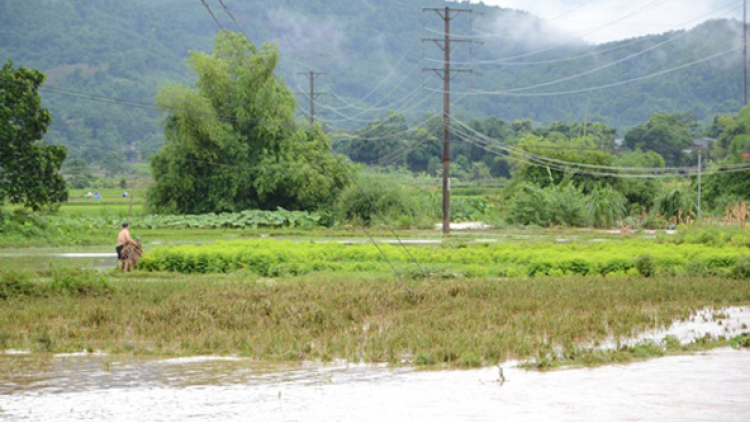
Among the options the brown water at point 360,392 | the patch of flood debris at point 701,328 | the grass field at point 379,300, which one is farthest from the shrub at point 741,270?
the brown water at point 360,392

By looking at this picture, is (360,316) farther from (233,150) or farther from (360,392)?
(233,150)

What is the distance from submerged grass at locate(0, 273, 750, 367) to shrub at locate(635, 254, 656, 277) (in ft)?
3.77

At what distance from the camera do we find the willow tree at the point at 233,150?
185ft

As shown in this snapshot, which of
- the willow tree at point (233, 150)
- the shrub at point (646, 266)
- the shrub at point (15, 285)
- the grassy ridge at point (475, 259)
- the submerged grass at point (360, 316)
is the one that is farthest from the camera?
the willow tree at point (233, 150)

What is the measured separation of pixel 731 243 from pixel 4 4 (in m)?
177

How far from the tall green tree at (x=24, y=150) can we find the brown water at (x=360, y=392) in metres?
29.7

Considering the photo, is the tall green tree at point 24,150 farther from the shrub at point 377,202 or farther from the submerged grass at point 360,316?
the submerged grass at point 360,316

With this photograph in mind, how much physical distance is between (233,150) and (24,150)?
736 inches

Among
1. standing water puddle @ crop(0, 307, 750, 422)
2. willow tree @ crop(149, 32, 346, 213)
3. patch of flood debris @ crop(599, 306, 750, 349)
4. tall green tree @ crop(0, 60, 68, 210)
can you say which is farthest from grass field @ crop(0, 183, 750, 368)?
willow tree @ crop(149, 32, 346, 213)

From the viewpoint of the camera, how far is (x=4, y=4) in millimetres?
178250

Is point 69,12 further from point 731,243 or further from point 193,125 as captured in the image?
point 731,243

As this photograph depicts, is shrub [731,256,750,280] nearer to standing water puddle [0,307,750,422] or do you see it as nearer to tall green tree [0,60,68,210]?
standing water puddle [0,307,750,422]

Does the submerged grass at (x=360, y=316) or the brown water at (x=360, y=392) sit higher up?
the submerged grass at (x=360, y=316)

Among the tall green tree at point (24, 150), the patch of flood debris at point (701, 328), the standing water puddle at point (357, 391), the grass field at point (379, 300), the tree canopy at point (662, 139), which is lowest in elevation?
the standing water puddle at point (357, 391)
